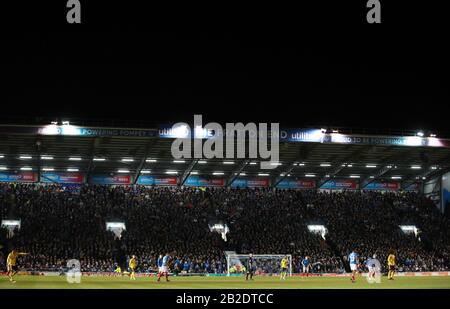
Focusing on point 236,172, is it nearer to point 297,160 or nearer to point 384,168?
point 297,160

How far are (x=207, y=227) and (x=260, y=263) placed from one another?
920 cm

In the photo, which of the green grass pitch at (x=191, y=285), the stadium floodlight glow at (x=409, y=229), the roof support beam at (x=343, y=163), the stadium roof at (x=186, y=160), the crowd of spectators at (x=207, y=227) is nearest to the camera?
the green grass pitch at (x=191, y=285)

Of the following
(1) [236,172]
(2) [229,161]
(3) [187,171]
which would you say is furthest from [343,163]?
(3) [187,171]

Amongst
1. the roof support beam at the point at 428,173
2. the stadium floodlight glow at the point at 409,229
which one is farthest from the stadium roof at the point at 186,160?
the stadium floodlight glow at the point at 409,229

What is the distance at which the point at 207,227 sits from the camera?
6106 cm

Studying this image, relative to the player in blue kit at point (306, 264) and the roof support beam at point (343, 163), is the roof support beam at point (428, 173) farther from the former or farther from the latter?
the player in blue kit at point (306, 264)

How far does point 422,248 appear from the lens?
63500 mm

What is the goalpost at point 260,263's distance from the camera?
174ft

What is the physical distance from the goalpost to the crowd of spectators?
102 cm

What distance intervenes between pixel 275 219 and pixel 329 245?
628 centimetres

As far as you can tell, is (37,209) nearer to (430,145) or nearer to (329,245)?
(329,245)

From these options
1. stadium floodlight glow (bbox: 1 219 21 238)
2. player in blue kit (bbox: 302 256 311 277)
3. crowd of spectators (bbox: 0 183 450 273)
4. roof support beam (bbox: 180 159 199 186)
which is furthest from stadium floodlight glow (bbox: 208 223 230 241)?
stadium floodlight glow (bbox: 1 219 21 238)

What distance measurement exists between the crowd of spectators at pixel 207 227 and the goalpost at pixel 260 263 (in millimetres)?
1024
